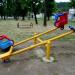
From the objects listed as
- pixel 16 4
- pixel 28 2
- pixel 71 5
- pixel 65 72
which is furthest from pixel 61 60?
pixel 16 4

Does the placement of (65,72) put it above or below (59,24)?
below

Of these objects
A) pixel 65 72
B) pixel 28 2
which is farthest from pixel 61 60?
pixel 28 2

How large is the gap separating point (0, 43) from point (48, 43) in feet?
8.17

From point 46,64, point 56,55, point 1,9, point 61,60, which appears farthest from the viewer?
point 1,9

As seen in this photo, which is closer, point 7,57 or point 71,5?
point 7,57

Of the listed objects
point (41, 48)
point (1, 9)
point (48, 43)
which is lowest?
point (1, 9)

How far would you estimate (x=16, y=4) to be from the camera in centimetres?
8094

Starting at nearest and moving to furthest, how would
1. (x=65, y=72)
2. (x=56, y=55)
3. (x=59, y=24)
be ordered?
1. (x=65, y=72)
2. (x=56, y=55)
3. (x=59, y=24)

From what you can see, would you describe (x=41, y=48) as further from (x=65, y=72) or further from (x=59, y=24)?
(x=65, y=72)

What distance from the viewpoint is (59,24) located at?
439 inches

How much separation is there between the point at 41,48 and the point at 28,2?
3847 centimetres

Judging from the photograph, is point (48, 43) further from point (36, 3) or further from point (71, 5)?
point (71, 5)

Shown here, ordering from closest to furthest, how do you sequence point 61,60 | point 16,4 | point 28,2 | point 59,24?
point 61,60 < point 59,24 < point 28,2 < point 16,4

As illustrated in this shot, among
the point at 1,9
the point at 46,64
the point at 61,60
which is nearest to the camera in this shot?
the point at 46,64
